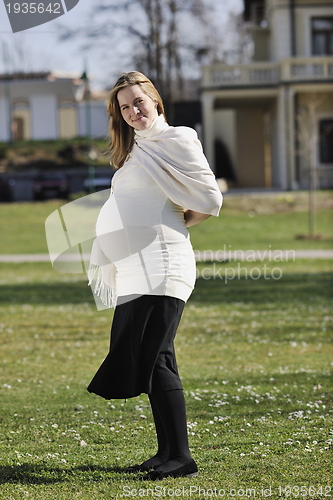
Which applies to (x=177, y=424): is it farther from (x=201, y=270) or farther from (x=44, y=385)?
(x=201, y=270)

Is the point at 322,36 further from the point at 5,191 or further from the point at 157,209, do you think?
the point at 157,209

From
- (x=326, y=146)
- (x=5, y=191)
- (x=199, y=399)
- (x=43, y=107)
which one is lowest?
(x=199, y=399)

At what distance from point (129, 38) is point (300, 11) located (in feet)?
26.4

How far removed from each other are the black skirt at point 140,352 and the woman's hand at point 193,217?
408mm

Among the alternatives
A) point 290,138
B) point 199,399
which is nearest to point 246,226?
point 290,138

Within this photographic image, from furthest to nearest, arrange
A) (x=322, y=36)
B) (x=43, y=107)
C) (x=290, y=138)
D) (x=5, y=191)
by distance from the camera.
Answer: (x=43, y=107) → (x=5, y=191) → (x=322, y=36) → (x=290, y=138)

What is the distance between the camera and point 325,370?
21.4 feet

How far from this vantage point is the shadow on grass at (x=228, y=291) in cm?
1163

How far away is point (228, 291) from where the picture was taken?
12.6 metres

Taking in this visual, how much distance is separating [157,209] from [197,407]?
87.1 inches

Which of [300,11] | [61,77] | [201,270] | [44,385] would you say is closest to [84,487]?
[44,385]

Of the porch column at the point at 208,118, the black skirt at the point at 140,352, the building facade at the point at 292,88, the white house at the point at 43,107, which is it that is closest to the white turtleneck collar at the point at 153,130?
the black skirt at the point at 140,352

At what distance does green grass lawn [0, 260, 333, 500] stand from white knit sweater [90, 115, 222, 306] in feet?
3.34

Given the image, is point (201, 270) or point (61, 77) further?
point (61, 77)
